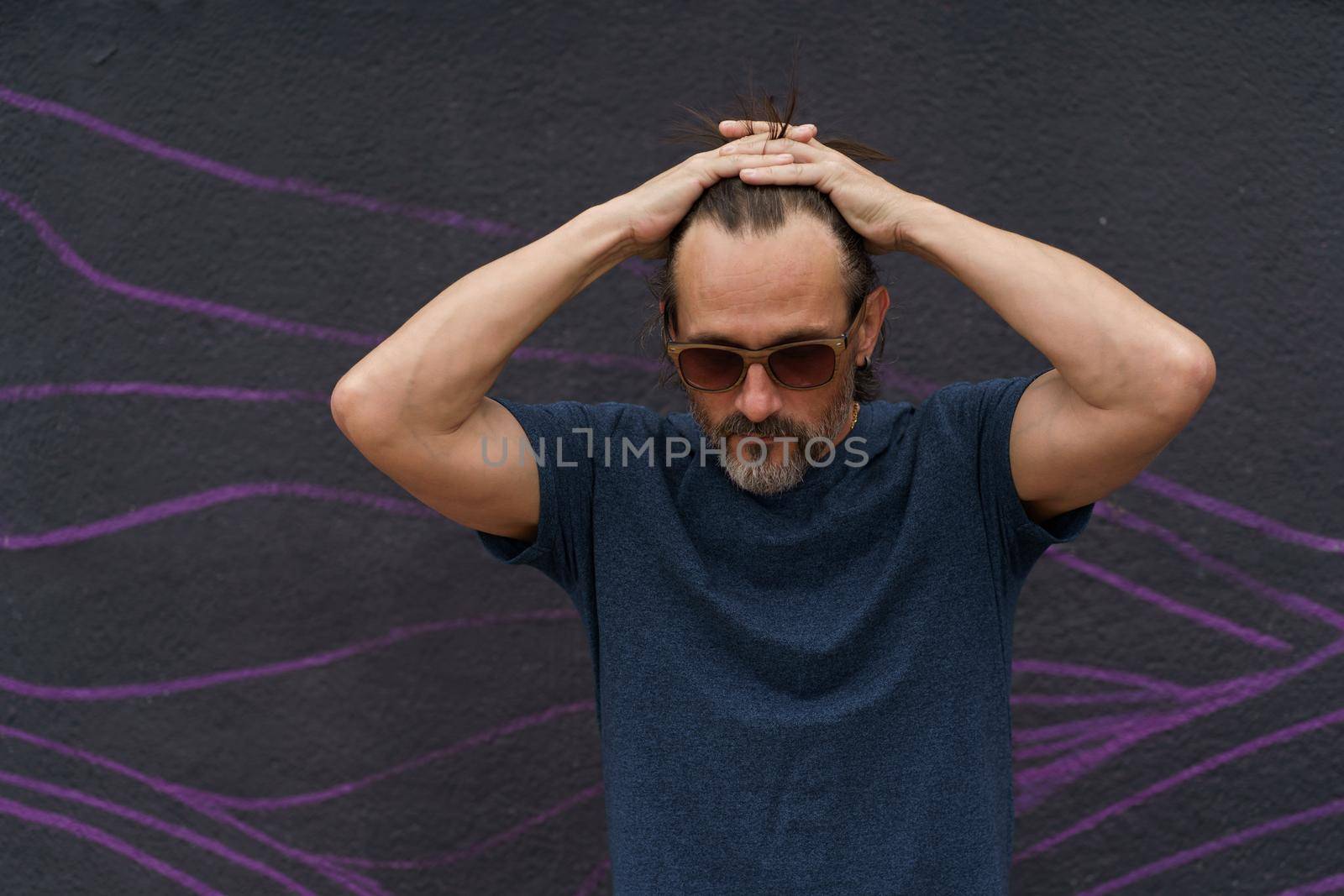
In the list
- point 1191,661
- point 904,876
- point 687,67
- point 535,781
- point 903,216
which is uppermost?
point 687,67

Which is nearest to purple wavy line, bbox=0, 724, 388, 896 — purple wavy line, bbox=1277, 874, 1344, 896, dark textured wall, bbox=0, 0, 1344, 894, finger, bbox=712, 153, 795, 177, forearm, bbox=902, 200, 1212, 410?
dark textured wall, bbox=0, 0, 1344, 894

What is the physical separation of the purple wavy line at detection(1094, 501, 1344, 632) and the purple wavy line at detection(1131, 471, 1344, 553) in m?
0.08

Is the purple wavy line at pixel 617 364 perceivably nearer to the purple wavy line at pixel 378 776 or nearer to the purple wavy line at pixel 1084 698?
the purple wavy line at pixel 1084 698

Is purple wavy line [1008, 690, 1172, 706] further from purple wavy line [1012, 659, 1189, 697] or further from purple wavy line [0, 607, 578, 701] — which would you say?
purple wavy line [0, 607, 578, 701]

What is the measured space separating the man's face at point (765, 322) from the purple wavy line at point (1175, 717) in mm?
1232

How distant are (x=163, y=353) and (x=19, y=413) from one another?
367 mm

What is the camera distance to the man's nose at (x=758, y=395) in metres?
1.59

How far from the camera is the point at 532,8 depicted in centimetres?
244

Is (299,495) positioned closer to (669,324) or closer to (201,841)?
(201,841)

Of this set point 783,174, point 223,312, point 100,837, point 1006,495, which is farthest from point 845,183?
point 100,837

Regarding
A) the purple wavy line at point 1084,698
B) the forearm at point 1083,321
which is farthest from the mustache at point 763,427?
the purple wavy line at point 1084,698

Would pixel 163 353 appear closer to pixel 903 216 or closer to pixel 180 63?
pixel 180 63

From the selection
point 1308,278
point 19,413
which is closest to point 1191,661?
point 1308,278

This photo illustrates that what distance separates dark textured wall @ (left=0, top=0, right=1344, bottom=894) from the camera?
244cm
